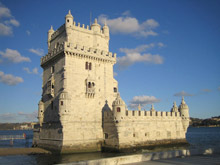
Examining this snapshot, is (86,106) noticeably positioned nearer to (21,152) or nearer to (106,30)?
(21,152)

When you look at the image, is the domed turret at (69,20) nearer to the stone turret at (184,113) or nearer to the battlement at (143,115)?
the battlement at (143,115)

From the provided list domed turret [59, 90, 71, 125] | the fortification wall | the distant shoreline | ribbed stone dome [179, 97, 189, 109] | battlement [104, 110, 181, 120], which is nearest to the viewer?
domed turret [59, 90, 71, 125]

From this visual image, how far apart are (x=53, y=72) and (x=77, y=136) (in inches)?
484

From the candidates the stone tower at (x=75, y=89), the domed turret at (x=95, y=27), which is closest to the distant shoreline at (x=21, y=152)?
the stone tower at (x=75, y=89)

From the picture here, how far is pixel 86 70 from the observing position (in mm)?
35656

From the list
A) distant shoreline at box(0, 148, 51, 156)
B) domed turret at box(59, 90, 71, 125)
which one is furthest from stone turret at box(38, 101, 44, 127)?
domed turret at box(59, 90, 71, 125)

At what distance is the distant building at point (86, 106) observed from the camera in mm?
32375

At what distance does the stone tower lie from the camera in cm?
3209

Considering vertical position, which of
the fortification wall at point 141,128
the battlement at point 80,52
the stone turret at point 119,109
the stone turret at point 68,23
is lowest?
the fortification wall at point 141,128

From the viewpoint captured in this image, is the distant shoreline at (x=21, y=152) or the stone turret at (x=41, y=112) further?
the stone turret at (x=41, y=112)

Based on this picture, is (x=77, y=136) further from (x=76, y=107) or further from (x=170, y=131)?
(x=170, y=131)

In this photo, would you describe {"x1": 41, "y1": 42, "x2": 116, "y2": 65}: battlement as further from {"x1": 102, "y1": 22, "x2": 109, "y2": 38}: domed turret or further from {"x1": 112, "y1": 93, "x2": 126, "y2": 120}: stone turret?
{"x1": 112, "y1": 93, "x2": 126, "y2": 120}: stone turret

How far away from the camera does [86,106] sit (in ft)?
112

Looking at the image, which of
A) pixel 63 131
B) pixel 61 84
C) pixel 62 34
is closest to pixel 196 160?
pixel 63 131
